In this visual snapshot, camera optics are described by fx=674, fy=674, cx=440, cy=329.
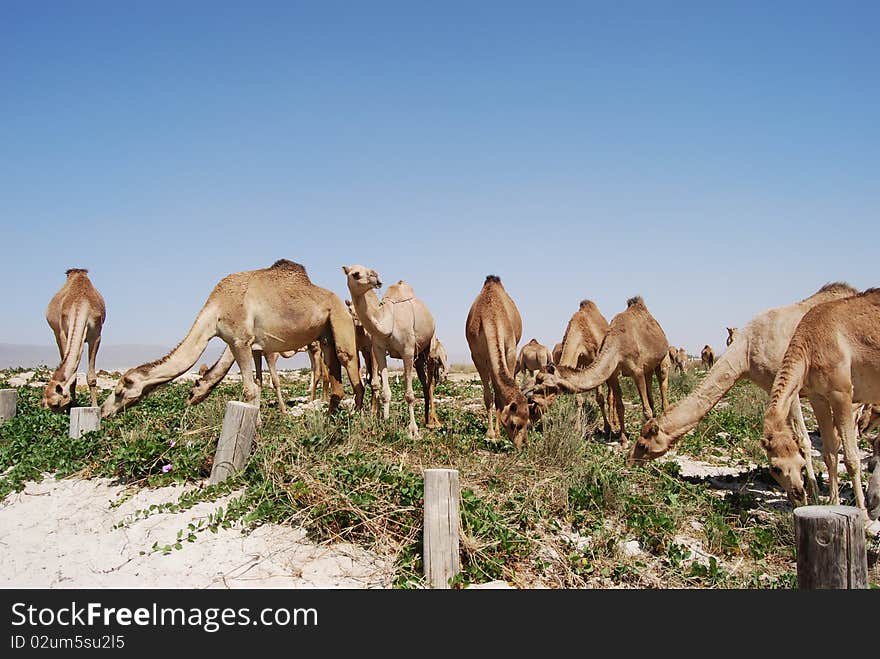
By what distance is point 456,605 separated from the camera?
4.56m

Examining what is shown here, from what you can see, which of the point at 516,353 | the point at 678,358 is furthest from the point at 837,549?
the point at 678,358

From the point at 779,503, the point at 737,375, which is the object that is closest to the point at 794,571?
the point at 779,503

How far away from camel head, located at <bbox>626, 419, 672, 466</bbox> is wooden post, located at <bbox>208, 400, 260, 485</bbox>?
4605 millimetres

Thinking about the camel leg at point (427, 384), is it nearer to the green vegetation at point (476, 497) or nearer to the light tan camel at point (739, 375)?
the green vegetation at point (476, 497)

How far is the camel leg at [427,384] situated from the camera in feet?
39.6

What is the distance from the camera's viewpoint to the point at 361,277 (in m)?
9.85

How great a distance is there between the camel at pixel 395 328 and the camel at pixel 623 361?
2.36 m

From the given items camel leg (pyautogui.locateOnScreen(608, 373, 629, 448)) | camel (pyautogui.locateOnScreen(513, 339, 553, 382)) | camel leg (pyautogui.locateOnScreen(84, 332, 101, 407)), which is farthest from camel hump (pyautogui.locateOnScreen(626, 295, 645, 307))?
camel leg (pyautogui.locateOnScreen(84, 332, 101, 407))

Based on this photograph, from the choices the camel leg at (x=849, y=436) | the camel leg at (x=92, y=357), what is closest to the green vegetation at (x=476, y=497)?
the camel leg at (x=849, y=436)

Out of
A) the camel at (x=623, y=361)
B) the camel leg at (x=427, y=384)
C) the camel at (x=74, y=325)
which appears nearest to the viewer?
the camel at (x=623, y=361)

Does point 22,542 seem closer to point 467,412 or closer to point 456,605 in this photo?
point 456,605

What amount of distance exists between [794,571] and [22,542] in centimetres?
725

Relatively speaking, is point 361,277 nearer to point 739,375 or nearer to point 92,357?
point 739,375

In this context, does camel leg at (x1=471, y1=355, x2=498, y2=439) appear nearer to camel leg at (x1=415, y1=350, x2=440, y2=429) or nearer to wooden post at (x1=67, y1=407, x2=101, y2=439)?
camel leg at (x1=415, y1=350, x2=440, y2=429)
